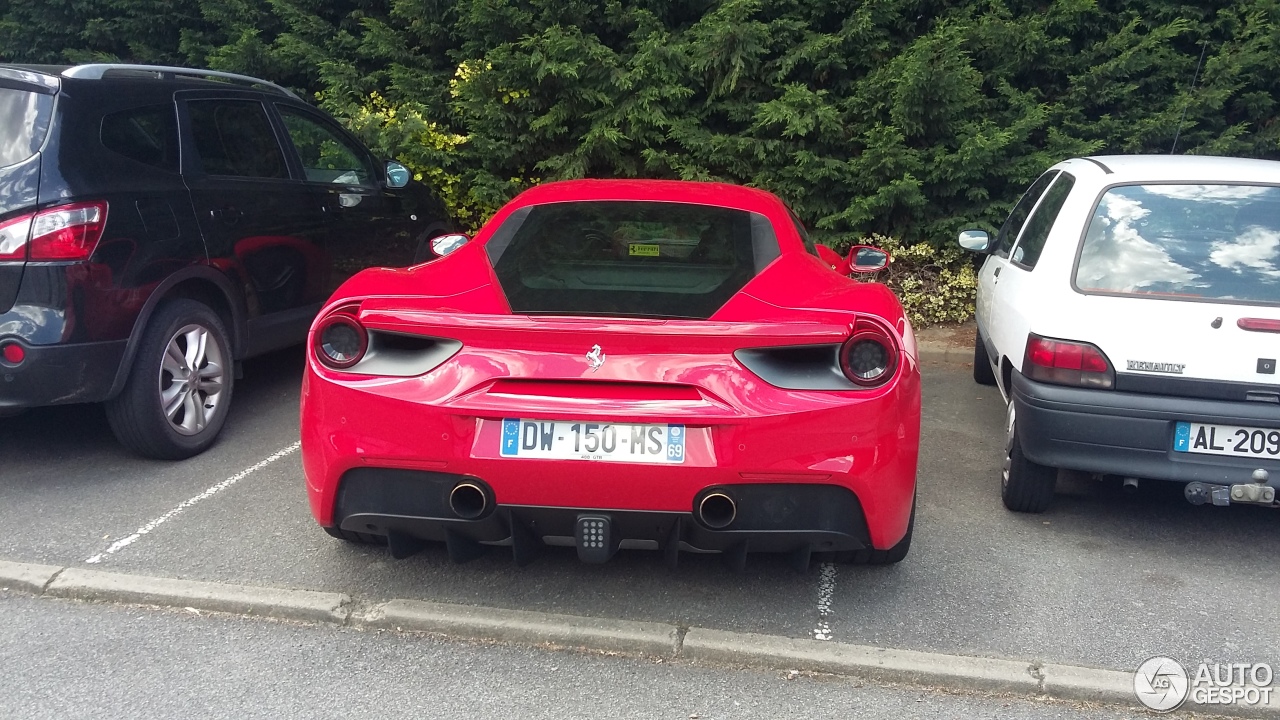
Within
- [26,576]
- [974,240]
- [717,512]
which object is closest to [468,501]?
[717,512]

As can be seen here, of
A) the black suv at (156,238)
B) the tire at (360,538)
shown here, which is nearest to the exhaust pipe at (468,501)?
the tire at (360,538)

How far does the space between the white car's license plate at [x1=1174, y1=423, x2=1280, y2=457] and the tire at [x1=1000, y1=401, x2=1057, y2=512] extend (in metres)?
0.58

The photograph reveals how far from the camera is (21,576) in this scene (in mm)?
3676

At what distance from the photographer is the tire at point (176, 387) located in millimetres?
4629

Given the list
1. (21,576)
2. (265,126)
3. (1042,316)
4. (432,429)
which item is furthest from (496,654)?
(265,126)

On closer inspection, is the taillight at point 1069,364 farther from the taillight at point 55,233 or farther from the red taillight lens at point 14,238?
the red taillight lens at point 14,238

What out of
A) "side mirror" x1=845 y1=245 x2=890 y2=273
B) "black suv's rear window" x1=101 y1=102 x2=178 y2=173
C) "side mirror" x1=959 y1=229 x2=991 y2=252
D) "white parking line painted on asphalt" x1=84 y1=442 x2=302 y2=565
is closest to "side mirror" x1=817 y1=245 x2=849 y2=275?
Result: "side mirror" x1=845 y1=245 x2=890 y2=273

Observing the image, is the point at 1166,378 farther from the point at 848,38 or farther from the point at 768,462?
the point at 848,38

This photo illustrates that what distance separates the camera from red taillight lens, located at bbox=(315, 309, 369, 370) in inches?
124

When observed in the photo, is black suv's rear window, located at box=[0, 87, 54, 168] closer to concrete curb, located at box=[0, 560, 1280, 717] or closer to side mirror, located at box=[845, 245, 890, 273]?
concrete curb, located at box=[0, 560, 1280, 717]

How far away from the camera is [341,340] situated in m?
3.19

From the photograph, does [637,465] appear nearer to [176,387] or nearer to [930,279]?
[176,387]

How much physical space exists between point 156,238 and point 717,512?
315 cm

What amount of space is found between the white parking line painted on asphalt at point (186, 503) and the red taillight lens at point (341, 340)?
1.47 meters
